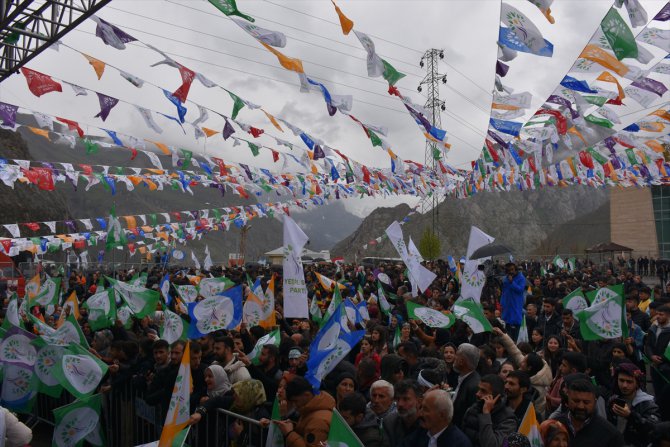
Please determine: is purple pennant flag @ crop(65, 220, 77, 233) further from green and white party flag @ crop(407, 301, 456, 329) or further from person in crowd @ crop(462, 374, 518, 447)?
person in crowd @ crop(462, 374, 518, 447)

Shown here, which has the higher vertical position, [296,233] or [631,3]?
[631,3]

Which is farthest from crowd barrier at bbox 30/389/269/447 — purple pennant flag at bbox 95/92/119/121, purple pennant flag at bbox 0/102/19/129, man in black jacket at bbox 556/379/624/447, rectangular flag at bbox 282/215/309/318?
purple pennant flag at bbox 0/102/19/129

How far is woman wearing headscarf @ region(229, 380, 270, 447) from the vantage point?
5152 mm

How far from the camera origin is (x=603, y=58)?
974 centimetres

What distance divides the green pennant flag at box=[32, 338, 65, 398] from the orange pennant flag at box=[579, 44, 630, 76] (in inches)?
366

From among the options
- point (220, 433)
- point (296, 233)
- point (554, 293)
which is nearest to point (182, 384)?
point (220, 433)

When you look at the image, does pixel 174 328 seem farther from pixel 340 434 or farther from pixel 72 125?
pixel 72 125

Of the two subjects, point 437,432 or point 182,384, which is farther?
point 182,384

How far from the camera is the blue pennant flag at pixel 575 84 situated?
11.1 metres

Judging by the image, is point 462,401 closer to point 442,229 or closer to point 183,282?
point 183,282

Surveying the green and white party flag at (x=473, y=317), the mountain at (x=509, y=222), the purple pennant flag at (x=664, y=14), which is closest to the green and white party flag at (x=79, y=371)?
the green and white party flag at (x=473, y=317)

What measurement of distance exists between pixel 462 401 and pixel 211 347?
3.12 m

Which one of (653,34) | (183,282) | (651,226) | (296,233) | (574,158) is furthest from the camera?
(651,226)

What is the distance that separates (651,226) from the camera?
46.2 m
